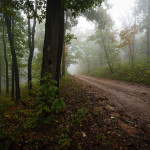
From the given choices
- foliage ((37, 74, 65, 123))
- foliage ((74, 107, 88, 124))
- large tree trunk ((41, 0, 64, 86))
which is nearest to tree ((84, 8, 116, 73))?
large tree trunk ((41, 0, 64, 86))

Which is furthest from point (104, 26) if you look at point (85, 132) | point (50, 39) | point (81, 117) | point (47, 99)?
point (85, 132)

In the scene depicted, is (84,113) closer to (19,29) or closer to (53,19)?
(53,19)

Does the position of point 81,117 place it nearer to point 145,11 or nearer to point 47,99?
point 47,99

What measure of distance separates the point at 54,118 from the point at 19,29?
1112cm

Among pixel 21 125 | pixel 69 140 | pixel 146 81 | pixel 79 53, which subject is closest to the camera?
pixel 69 140

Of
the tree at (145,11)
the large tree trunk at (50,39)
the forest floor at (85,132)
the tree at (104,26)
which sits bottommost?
the forest floor at (85,132)

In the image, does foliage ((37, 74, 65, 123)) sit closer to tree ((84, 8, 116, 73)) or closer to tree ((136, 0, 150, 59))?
tree ((84, 8, 116, 73))

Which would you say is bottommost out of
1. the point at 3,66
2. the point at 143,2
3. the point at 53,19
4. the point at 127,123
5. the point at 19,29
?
the point at 127,123

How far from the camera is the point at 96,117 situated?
3551 millimetres

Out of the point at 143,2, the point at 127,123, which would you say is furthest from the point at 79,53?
the point at 127,123

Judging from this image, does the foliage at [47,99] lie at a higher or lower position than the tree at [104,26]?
lower

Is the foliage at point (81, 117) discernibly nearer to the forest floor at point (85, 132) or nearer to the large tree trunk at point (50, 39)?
the forest floor at point (85, 132)

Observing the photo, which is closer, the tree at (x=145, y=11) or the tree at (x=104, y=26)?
the tree at (x=104, y=26)

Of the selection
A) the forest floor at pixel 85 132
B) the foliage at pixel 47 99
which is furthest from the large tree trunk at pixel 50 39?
the forest floor at pixel 85 132
